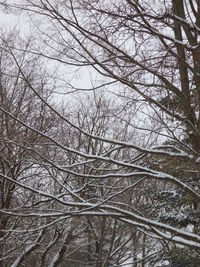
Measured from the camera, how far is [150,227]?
382 centimetres

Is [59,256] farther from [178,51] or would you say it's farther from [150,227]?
[178,51]

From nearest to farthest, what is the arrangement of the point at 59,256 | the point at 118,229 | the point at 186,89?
the point at 186,89 → the point at 59,256 → the point at 118,229

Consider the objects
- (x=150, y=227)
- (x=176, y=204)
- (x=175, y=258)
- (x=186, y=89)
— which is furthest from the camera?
(x=176, y=204)

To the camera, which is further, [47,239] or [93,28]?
[47,239]

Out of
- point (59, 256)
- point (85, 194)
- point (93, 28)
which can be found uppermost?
point (93, 28)

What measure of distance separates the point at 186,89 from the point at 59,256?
6298 mm

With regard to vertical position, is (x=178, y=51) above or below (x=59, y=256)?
above

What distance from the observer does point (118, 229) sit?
983 centimetres

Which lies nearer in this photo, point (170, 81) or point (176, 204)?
point (170, 81)

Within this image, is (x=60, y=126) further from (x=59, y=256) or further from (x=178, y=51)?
(x=178, y=51)

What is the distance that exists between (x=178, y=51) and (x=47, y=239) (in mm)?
6754

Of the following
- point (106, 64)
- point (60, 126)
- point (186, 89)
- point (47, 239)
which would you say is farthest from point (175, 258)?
point (106, 64)

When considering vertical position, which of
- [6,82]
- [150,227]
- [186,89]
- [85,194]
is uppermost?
[6,82]

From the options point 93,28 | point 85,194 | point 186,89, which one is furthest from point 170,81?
point 85,194
